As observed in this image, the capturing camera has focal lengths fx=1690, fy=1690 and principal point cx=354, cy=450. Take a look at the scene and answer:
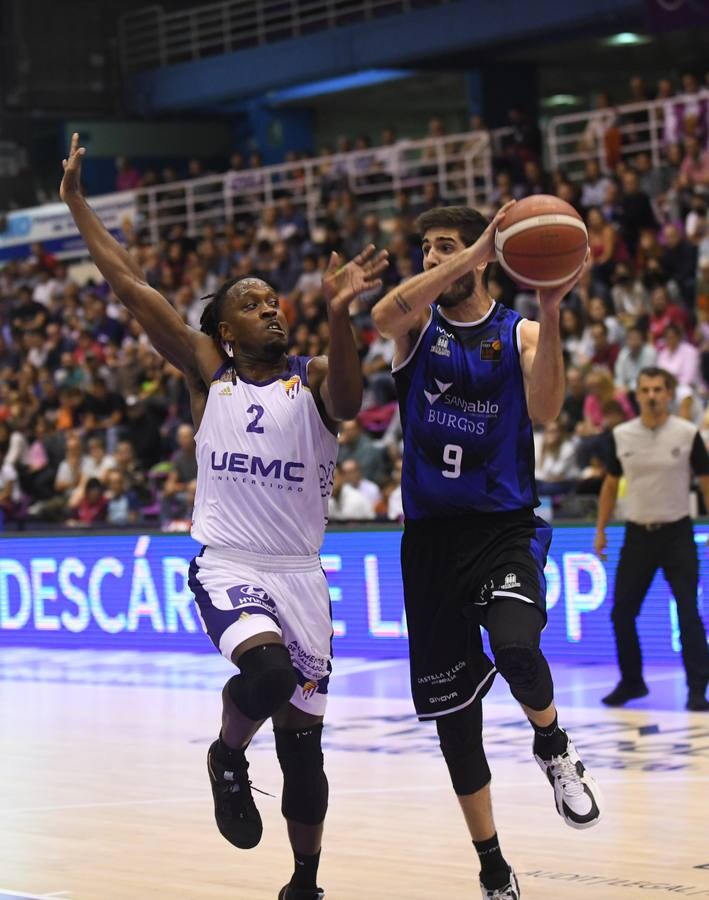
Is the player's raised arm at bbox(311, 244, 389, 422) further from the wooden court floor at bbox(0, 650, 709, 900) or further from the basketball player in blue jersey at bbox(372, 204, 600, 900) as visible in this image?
the wooden court floor at bbox(0, 650, 709, 900)

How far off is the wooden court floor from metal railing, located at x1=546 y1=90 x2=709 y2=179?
9228 millimetres

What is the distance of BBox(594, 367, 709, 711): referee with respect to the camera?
10.6m

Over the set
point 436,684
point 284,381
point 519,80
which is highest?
point 519,80

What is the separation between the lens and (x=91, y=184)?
32.0 m

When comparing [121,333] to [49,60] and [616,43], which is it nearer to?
[49,60]

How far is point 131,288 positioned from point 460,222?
3.94 ft

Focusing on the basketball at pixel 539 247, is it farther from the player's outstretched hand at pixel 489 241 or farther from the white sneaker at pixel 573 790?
the white sneaker at pixel 573 790

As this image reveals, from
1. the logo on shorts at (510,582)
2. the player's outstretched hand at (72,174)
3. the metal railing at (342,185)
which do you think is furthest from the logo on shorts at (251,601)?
the metal railing at (342,185)

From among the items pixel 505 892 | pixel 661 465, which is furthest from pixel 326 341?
pixel 505 892

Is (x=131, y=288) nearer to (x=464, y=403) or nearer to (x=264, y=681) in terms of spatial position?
(x=464, y=403)

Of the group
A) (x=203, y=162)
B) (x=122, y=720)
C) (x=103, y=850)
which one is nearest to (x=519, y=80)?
(x=203, y=162)

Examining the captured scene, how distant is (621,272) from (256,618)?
480 inches

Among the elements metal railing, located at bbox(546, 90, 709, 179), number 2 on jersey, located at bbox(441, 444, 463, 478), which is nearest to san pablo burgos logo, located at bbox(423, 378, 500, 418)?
number 2 on jersey, located at bbox(441, 444, 463, 478)

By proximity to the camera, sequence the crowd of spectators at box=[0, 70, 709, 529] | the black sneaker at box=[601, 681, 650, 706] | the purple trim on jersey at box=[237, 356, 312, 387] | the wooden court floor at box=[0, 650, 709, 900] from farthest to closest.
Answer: the crowd of spectators at box=[0, 70, 709, 529] < the black sneaker at box=[601, 681, 650, 706] < the wooden court floor at box=[0, 650, 709, 900] < the purple trim on jersey at box=[237, 356, 312, 387]
